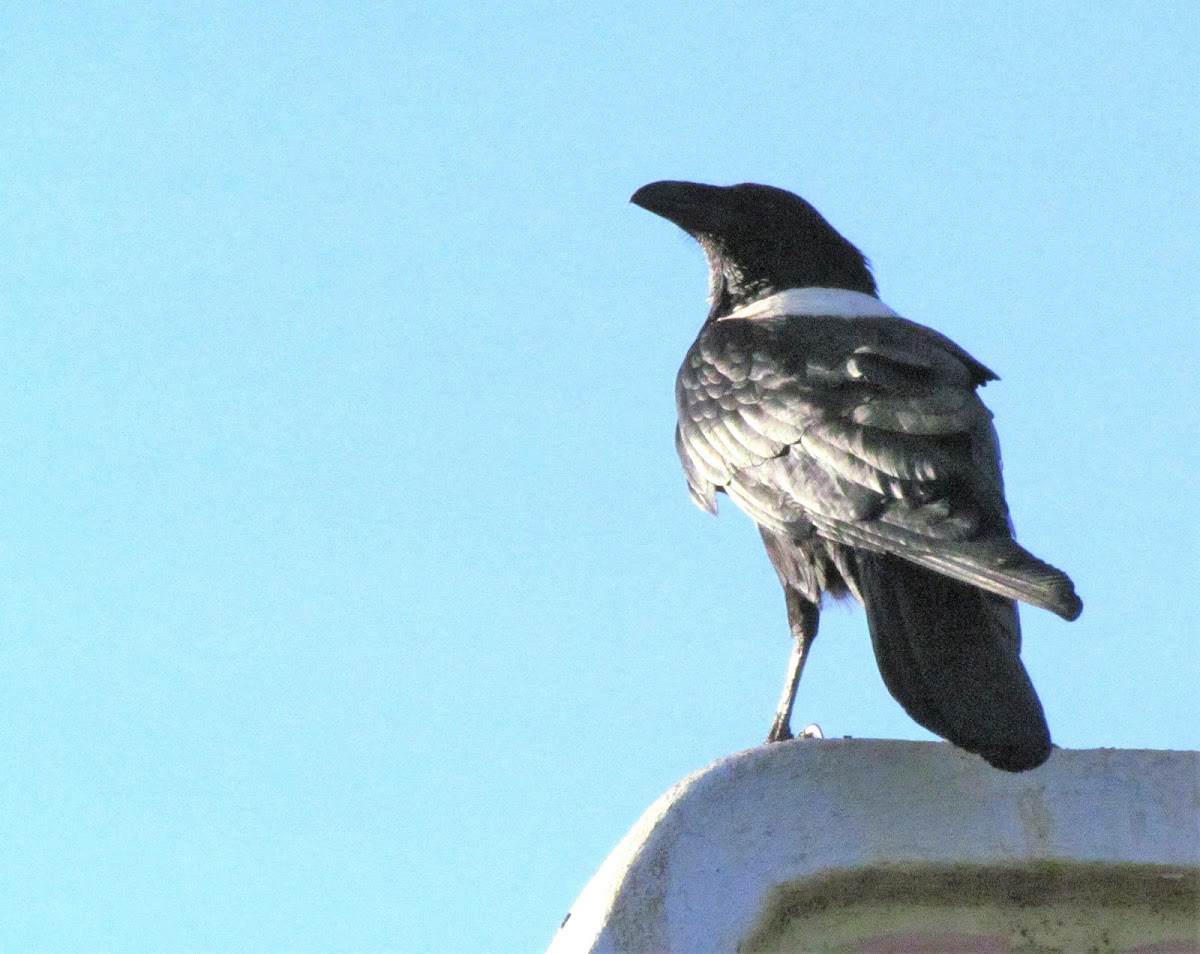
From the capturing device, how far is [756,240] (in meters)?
7.04

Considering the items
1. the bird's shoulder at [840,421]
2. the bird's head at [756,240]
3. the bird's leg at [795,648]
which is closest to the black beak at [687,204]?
the bird's head at [756,240]

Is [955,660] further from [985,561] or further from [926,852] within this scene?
[926,852]

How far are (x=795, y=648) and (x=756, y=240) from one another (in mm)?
1969

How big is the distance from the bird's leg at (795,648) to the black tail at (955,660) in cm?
72

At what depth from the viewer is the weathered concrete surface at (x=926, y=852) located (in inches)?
142

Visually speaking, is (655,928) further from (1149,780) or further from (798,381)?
(798,381)

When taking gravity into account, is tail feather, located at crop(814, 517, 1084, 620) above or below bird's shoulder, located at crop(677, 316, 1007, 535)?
below

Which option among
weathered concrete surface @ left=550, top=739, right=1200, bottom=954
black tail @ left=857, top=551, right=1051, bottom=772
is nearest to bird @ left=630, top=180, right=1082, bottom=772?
black tail @ left=857, top=551, right=1051, bottom=772

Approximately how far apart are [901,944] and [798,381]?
7.20 feet

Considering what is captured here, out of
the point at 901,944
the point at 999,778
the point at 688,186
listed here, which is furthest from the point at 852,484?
the point at 688,186

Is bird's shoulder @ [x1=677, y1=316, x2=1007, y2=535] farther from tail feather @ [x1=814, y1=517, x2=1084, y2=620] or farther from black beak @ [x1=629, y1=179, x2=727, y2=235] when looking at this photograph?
black beak @ [x1=629, y1=179, x2=727, y2=235]

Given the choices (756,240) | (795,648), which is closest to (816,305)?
(756,240)

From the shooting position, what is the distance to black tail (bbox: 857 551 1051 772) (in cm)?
388

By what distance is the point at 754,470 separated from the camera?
213 inches
